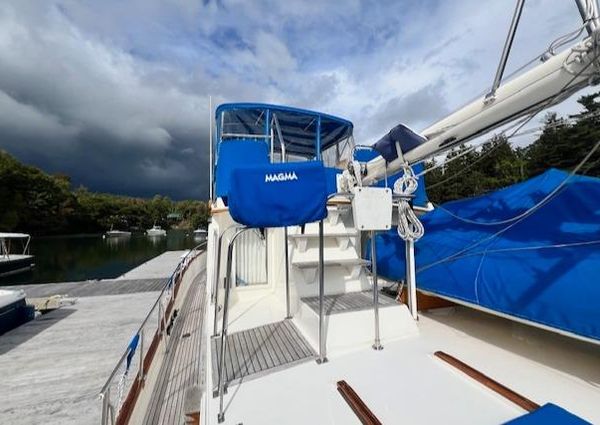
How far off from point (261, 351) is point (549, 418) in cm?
215

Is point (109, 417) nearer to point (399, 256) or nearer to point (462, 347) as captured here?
point (462, 347)

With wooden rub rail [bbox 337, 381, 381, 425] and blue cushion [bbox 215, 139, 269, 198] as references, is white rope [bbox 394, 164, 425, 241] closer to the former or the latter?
wooden rub rail [bbox 337, 381, 381, 425]

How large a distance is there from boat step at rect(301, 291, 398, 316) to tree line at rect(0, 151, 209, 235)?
148ft

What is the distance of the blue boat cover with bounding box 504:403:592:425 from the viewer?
5.14 feet

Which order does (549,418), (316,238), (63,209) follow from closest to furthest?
1. (549,418)
2. (316,238)
3. (63,209)

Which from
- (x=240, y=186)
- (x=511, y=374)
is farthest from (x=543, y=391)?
(x=240, y=186)

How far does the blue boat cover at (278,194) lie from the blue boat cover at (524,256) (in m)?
1.62

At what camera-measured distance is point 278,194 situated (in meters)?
2.10

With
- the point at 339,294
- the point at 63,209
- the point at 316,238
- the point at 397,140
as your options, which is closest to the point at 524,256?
the point at 397,140

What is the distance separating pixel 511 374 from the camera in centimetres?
225

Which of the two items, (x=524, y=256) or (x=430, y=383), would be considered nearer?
(x=430, y=383)

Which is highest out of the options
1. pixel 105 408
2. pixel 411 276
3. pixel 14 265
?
pixel 411 276

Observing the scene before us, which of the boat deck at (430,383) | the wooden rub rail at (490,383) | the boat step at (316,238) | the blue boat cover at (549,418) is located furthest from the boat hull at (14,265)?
the blue boat cover at (549,418)

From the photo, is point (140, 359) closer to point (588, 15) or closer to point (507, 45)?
point (507, 45)
